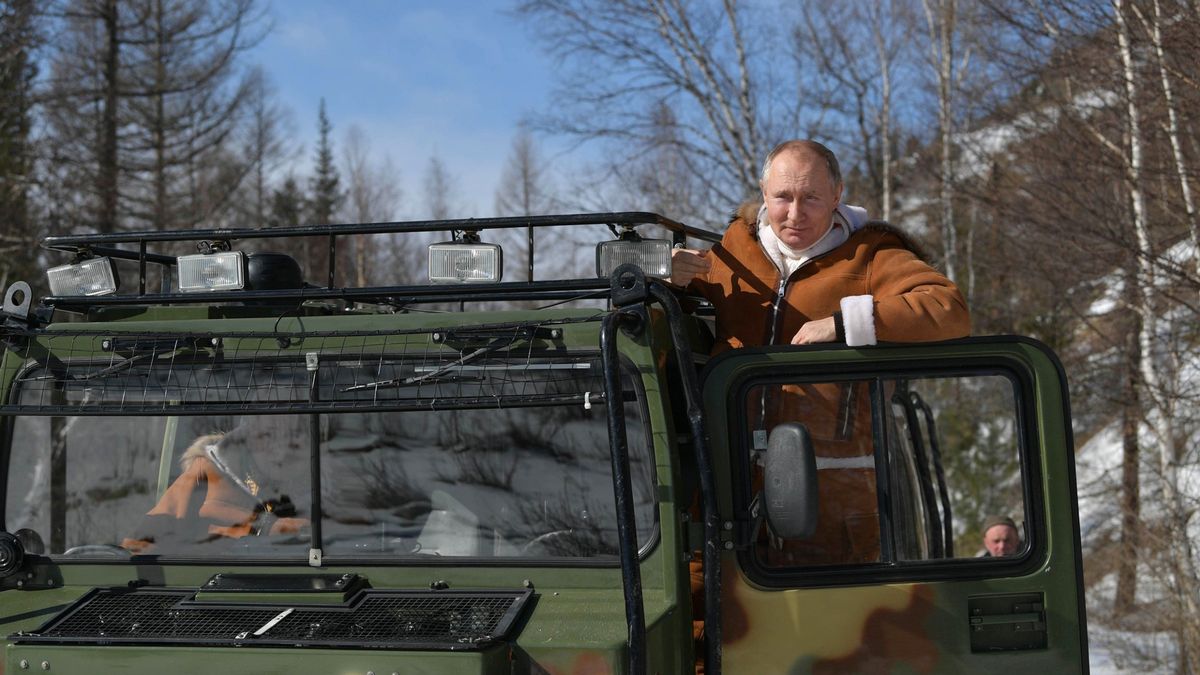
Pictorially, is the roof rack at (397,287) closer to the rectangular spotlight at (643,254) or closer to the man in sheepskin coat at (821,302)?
the rectangular spotlight at (643,254)

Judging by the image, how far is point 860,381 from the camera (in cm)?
335

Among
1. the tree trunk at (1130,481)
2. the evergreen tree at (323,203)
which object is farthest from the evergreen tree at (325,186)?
the tree trunk at (1130,481)

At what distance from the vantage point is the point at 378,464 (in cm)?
369

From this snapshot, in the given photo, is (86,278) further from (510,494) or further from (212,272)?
(510,494)

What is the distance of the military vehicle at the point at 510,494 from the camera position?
9.97 feet

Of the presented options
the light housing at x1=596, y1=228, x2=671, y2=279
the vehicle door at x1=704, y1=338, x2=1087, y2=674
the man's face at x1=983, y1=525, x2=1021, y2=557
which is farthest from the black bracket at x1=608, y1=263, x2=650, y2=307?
the man's face at x1=983, y1=525, x2=1021, y2=557

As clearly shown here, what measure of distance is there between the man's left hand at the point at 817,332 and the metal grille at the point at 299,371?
22.4 inches

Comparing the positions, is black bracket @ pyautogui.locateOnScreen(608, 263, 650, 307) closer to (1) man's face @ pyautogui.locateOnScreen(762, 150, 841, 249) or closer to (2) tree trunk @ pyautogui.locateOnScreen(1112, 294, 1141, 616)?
(1) man's face @ pyautogui.locateOnScreen(762, 150, 841, 249)

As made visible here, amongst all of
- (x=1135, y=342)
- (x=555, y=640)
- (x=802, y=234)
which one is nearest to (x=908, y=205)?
(x=1135, y=342)

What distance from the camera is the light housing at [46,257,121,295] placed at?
3.78 metres

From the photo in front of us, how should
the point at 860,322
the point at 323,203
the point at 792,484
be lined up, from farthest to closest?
the point at 323,203
the point at 860,322
the point at 792,484

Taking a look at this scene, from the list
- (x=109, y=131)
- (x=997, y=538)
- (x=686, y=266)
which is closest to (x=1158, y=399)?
(x=997, y=538)

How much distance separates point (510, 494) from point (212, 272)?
1.10 m

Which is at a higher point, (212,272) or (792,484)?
(212,272)
